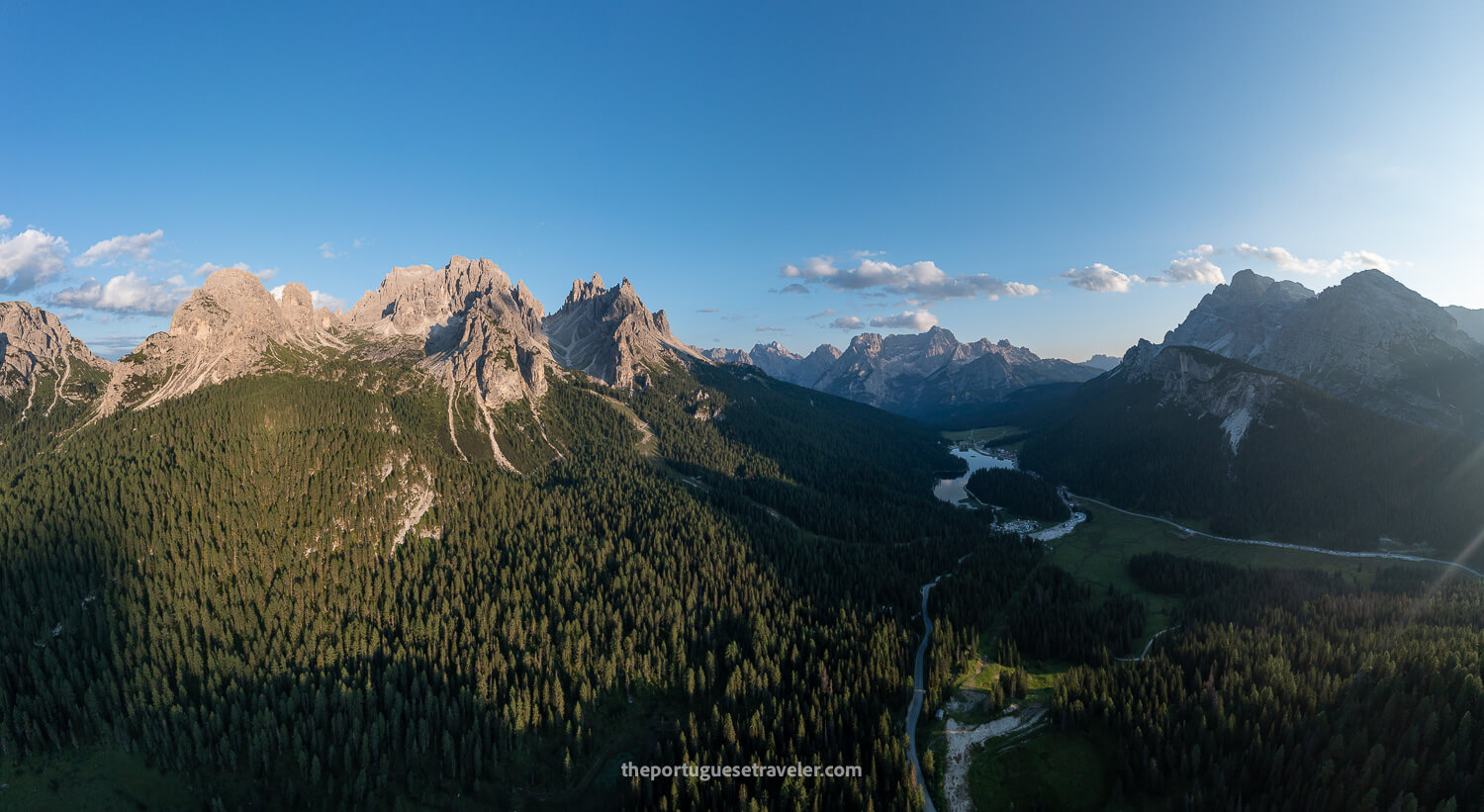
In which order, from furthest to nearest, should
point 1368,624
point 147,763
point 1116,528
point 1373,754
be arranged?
point 1116,528, point 1368,624, point 147,763, point 1373,754

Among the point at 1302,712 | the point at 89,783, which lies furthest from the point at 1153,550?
the point at 89,783

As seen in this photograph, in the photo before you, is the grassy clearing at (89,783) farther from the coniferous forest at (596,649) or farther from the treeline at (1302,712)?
the treeline at (1302,712)

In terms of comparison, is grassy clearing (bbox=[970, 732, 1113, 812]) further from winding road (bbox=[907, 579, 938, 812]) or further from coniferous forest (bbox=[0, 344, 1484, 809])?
winding road (bbox=[907, 579, 938, 812])

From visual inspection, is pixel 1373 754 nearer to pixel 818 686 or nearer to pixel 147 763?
pixel 818 686

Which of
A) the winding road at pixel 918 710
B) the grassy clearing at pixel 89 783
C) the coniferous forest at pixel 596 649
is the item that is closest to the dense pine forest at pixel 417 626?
the coniferous forest at pixel 596 649

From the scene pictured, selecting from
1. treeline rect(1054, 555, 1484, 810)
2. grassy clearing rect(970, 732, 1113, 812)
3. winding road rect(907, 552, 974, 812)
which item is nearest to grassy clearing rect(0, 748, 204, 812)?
winding road rect(907, 552, 974, 812)

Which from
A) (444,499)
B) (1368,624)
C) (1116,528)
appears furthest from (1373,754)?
(444,499)
